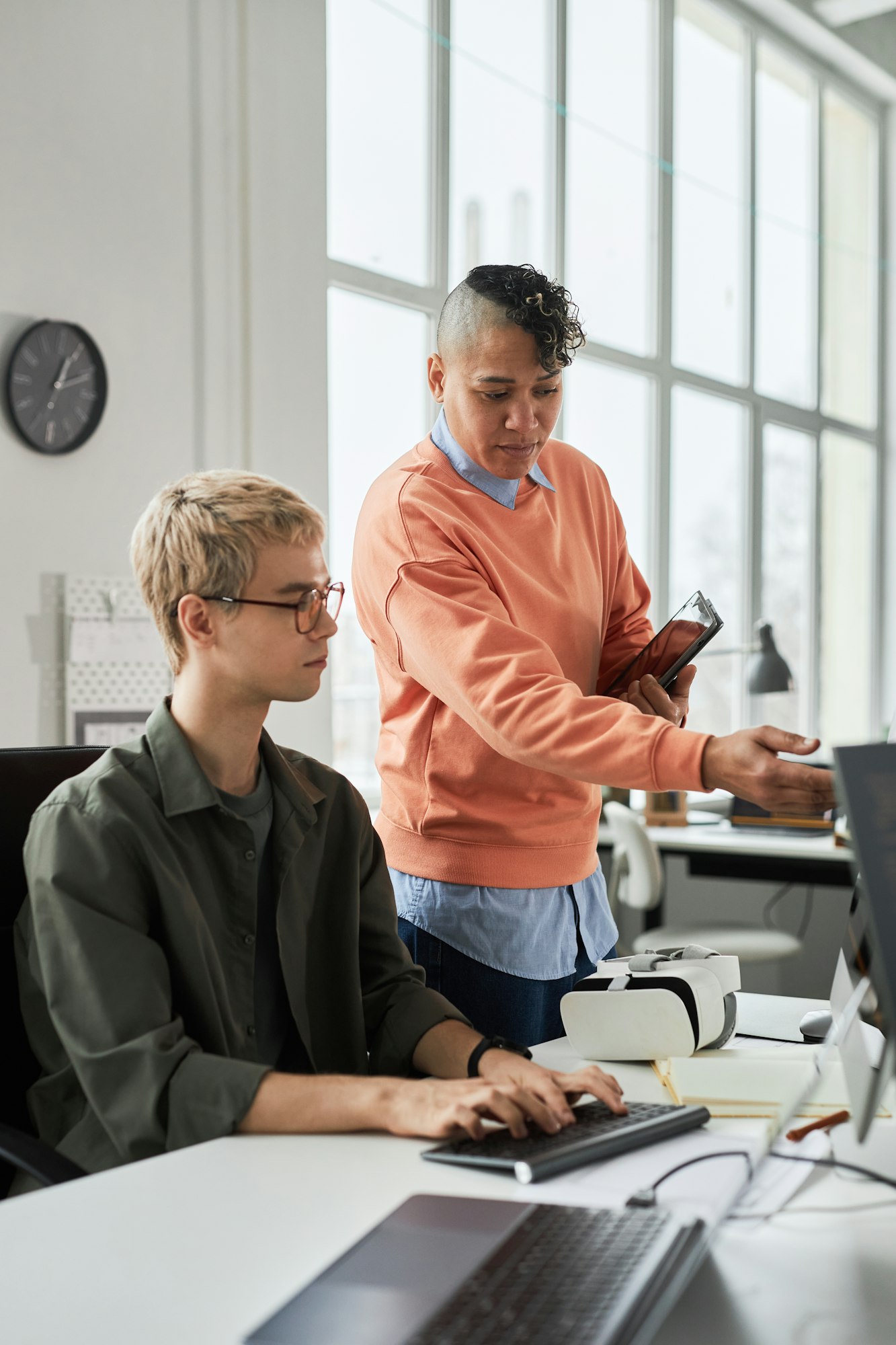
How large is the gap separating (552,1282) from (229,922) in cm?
62

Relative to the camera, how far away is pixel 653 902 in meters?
3.55

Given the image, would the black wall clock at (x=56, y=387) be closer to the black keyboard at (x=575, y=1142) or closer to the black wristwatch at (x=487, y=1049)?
the black wristwatch at (x=487, y=1049)

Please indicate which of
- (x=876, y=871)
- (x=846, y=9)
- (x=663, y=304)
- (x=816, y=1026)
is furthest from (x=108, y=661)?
(x=846, y=9)

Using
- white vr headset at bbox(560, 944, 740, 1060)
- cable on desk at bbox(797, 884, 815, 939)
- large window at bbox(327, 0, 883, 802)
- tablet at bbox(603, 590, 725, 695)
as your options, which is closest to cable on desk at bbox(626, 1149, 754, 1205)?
white vr headset at bbox(560, 944, 740, 1060)

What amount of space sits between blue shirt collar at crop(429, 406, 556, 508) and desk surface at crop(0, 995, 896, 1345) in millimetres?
866

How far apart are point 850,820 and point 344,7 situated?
3.60 m

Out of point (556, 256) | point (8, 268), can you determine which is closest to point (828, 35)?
point (556, 256)

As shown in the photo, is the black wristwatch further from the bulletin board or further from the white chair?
the white chair

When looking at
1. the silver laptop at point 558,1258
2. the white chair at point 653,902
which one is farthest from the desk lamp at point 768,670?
the silver laptop at point 558,1258

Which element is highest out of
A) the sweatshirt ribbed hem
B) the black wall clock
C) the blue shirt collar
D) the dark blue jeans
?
the black wall clock

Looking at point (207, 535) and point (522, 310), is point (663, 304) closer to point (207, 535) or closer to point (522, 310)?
point (522, 310)

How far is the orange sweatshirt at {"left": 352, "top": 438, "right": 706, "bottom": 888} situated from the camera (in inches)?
56.0

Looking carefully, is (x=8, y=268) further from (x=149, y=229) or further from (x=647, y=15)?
(x=647, y=15)

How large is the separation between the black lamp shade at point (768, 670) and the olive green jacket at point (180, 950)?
306 cm
